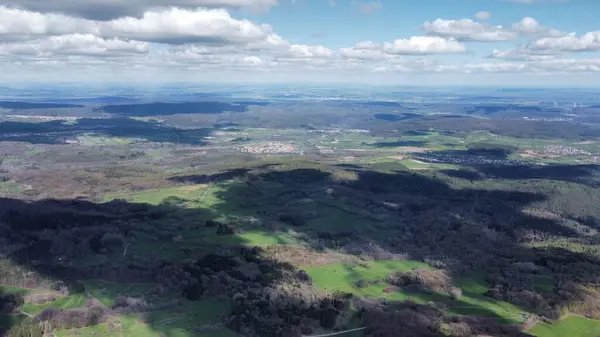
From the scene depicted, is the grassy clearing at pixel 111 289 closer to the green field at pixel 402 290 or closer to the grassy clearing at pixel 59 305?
the grassy clearing at pixel 59 305

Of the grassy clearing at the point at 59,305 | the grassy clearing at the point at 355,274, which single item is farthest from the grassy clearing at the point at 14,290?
the grassy clearing at the point at 355,274

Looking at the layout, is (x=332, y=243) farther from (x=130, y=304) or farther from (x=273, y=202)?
(x=130, y=304)

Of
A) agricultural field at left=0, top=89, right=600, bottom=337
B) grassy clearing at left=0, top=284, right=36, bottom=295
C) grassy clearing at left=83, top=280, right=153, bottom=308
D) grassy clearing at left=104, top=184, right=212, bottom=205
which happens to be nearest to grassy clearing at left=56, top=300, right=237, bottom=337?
agricultural field at left=0, top=89, right=600, bottom=337

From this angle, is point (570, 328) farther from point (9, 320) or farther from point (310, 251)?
point (9, 320)

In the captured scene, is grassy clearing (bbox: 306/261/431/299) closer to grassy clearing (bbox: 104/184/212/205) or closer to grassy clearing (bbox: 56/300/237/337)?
grassy clearing (bbox: 56/300/237/337)

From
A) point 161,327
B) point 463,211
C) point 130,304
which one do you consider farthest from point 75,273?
point 463,211

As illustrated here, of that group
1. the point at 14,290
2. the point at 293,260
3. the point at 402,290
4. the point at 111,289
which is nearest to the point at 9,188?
the point at 14,290
